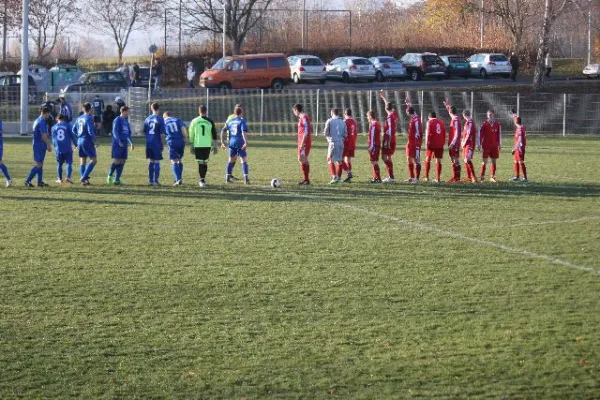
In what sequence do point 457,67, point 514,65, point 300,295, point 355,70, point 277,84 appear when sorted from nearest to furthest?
1. point 300,295
2. point 277,84
3. point 355,70
4. point 514,65
5. point 457,67

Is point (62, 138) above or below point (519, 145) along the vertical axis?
above

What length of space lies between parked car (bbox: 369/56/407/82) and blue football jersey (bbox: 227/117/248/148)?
3600 centimetres

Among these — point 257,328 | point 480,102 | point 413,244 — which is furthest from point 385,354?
point 480,102

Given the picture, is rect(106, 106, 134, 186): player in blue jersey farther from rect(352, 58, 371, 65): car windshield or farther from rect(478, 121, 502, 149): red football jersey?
rect(352, 58, 371, 65): car windshield

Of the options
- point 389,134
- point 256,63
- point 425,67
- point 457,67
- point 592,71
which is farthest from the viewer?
point 592,71

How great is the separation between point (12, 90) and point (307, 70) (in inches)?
633

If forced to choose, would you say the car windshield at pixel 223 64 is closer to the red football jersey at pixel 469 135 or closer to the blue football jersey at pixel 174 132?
the blue football jersey at pixel 174 132

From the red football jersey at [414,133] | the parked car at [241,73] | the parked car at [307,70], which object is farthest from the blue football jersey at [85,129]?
the parked car at [307,70]

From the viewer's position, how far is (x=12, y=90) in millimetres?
45688

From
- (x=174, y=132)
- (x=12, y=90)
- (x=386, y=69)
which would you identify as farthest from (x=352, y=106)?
(x=174, y=132)

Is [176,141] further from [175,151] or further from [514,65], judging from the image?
[514,65]

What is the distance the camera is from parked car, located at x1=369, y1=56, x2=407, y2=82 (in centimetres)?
5672

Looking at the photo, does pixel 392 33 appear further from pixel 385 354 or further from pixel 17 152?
pixel 385 354

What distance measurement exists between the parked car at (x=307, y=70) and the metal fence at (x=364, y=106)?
10.9 m
